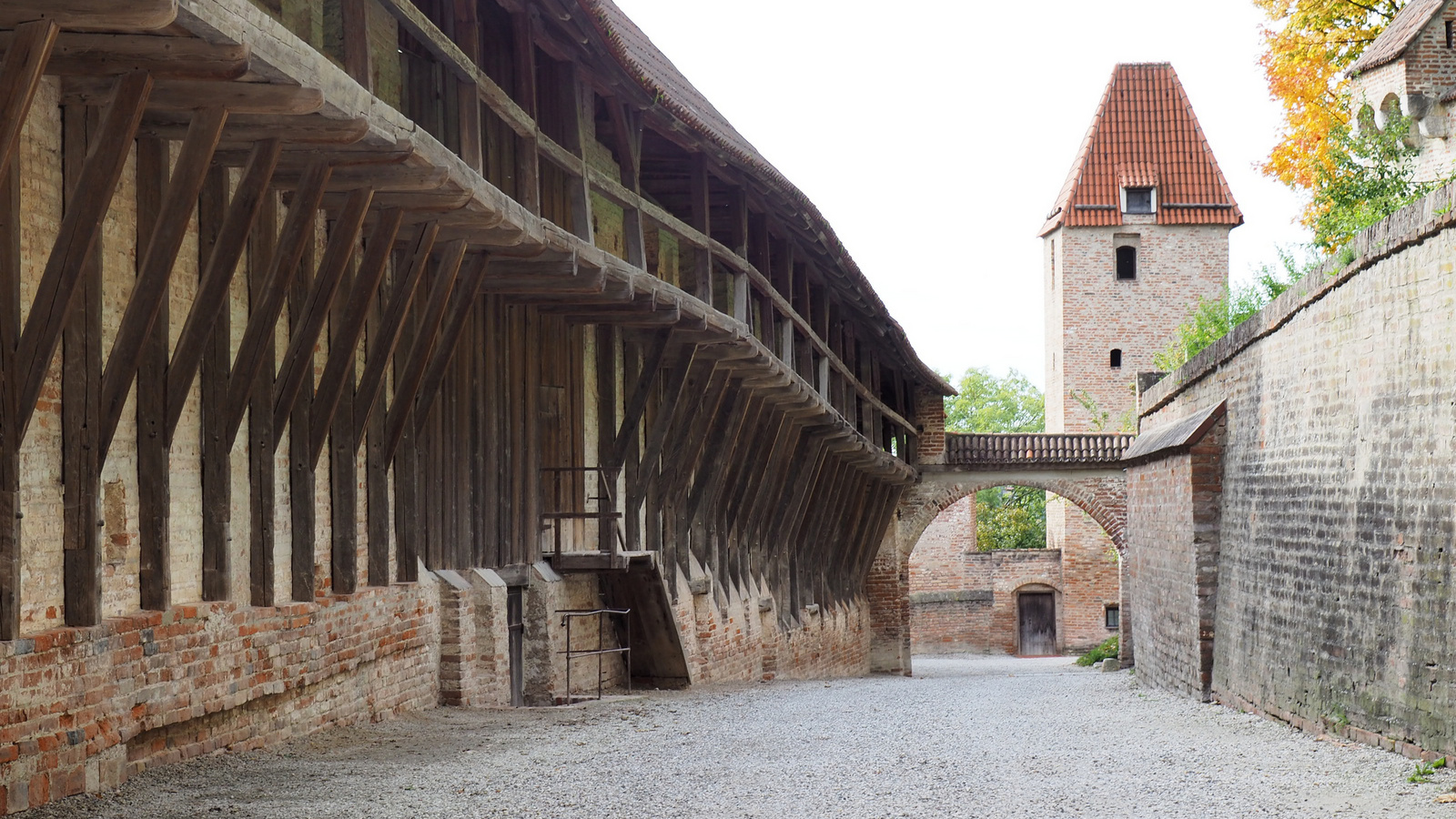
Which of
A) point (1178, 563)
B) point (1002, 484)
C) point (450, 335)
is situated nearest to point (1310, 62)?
point (1002, 484)

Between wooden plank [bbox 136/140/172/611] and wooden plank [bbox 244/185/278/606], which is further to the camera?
wooden plank [bbox 244/185/278/606]

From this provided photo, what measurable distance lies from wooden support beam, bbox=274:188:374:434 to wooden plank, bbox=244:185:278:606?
3.4 inches

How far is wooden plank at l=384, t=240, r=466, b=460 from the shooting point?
8.94 metres

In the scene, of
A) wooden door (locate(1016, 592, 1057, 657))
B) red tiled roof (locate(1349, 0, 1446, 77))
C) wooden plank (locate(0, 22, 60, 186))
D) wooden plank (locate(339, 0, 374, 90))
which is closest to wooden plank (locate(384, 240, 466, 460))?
wooden plank (locate(339, 0, 374, 90))

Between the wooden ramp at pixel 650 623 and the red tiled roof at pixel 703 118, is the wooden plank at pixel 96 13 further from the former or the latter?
the wooden ramp at pixel 650 623

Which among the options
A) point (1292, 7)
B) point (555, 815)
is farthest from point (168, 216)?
point (1292, 7)

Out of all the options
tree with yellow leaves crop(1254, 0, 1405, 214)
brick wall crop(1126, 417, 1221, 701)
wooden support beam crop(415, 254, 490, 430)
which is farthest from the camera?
tree with yellow leaves crop(1254, 0, 1405, 214)

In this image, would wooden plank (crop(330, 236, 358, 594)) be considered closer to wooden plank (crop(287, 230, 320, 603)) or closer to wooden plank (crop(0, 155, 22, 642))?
wooden plank (crop(287, 230, 320, 603))

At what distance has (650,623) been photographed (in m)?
14.6

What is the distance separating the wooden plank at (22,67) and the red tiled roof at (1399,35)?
62.7ft

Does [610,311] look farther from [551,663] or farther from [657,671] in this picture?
[657,671]

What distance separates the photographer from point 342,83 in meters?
6.21

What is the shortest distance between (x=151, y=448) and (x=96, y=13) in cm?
279

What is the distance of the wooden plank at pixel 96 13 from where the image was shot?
4652mm
